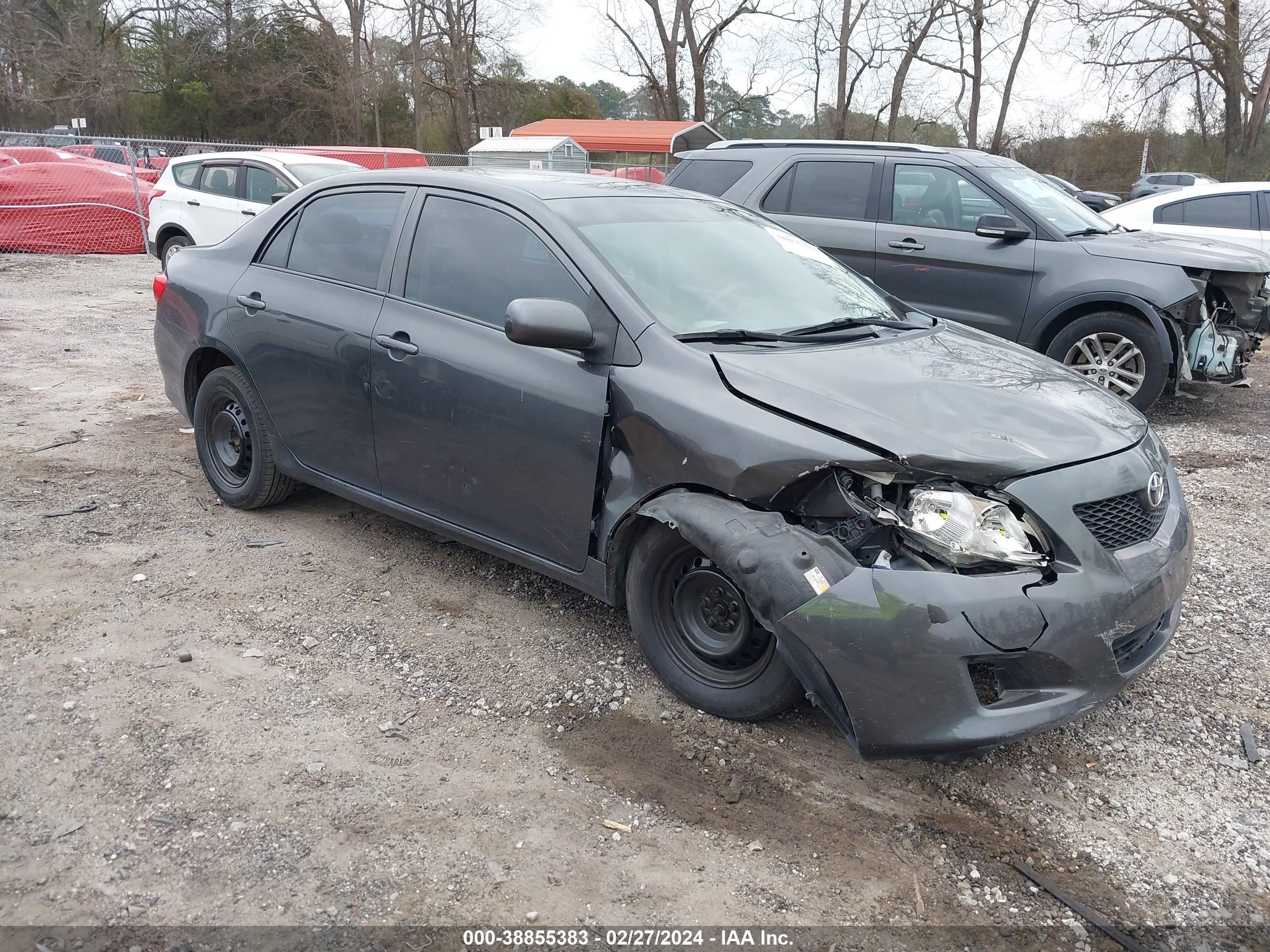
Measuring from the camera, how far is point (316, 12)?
36.2 metres

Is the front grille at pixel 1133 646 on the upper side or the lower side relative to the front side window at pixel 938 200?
lower

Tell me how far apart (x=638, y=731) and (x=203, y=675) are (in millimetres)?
1571

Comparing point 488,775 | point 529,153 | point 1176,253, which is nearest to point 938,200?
point 1176,253

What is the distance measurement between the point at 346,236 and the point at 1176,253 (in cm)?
583

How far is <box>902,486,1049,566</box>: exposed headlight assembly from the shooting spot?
8.94 feet

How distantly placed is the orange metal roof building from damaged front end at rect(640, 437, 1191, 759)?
24.4 meters

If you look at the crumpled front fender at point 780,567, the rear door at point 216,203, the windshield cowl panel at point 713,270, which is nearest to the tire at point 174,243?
the rear door at point 216,203

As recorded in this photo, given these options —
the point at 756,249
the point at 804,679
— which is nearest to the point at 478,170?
the point at 756,249

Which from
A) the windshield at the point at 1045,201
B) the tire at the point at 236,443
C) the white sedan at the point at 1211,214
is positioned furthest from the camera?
the white sedan at the point at 1211,214

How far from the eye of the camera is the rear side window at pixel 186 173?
12016mm

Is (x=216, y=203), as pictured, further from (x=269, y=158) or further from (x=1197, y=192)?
(x=1197, y=192)

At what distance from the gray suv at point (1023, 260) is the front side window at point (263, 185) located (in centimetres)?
573

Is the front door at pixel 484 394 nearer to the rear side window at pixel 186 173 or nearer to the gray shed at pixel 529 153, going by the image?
the rear side window at pixel 186 173

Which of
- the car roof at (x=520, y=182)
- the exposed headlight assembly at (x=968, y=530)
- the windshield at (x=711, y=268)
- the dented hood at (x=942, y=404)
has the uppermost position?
the car roof at (x=520, y=182)
